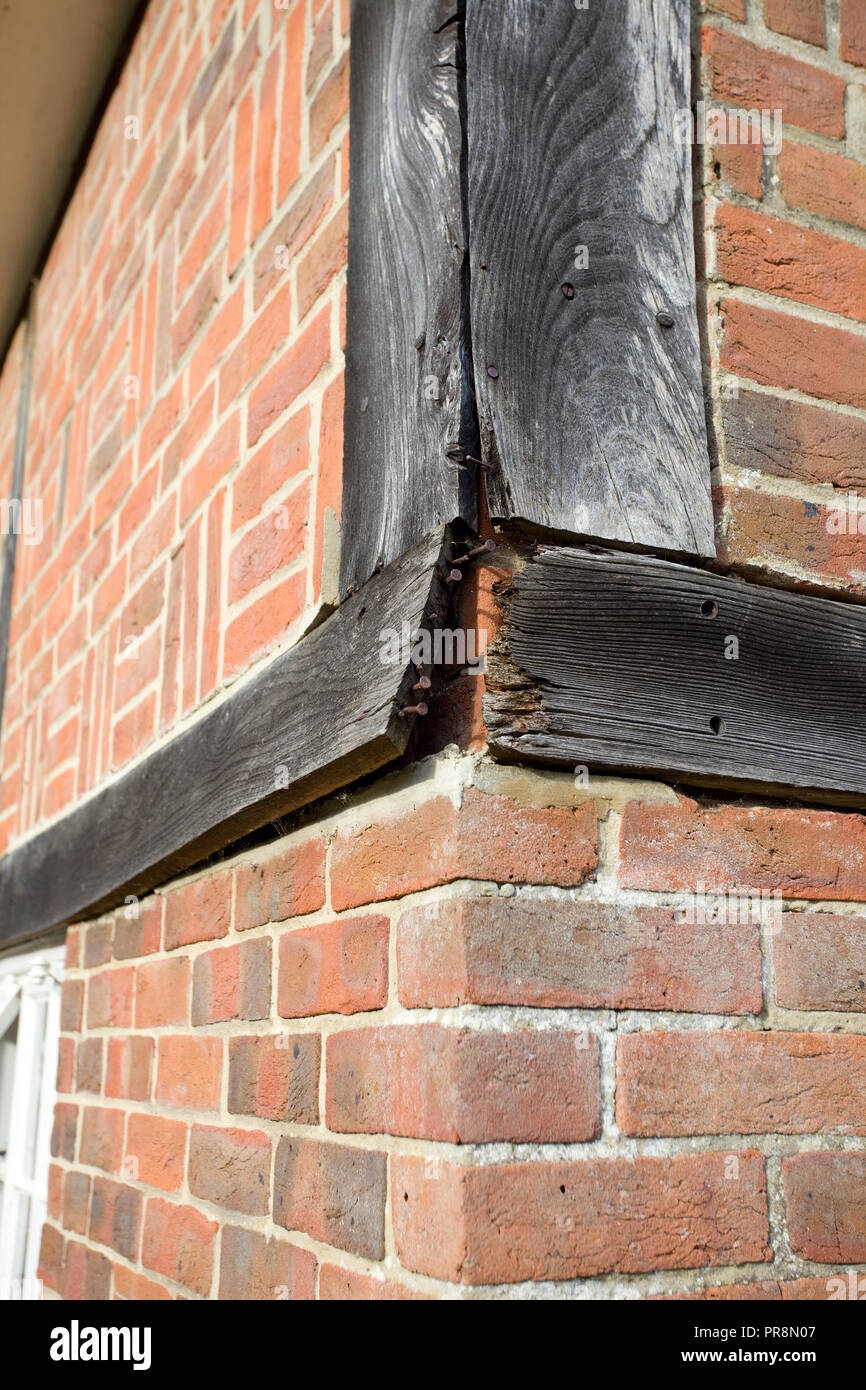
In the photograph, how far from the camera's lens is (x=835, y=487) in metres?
1.27

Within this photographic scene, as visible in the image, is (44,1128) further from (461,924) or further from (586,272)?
(586,272)

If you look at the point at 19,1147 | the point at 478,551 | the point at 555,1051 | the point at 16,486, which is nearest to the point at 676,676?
the point at 478,551

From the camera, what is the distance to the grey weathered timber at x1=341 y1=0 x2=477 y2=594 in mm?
1096

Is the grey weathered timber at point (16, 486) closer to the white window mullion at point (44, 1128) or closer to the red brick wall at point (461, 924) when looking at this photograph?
the white window mullion at point (44, 1128)

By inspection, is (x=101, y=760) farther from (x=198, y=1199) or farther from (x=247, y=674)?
(x=198, y=1199)

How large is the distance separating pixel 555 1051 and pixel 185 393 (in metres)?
1.34

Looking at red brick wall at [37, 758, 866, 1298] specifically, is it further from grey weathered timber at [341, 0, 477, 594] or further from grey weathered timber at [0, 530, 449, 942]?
grey weathered timber at [341, 0, 477, 594]

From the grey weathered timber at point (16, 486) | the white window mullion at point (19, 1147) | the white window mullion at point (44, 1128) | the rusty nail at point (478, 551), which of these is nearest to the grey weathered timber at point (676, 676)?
the rusty nail at point (478, 551)

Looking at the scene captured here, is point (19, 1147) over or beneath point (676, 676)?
beneath

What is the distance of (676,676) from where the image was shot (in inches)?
43.4

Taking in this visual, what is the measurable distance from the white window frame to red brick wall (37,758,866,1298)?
139 centimetres

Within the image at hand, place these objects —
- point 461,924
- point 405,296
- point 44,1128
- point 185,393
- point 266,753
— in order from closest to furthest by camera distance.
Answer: point 461,924 → point 405,296 → point 266,753 → point 185,393 → point 44,1128

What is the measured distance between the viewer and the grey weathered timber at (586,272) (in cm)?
109

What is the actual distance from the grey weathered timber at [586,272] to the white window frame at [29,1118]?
1.86 m
